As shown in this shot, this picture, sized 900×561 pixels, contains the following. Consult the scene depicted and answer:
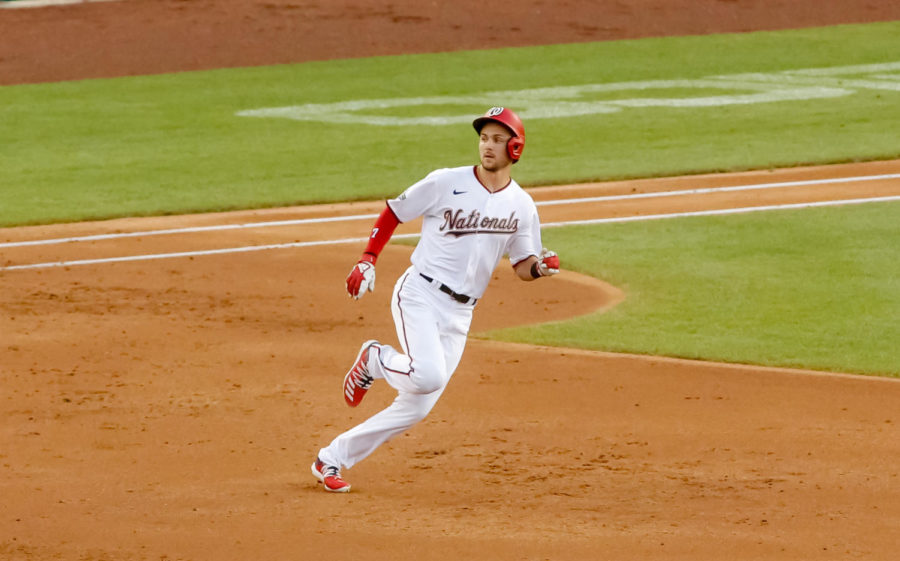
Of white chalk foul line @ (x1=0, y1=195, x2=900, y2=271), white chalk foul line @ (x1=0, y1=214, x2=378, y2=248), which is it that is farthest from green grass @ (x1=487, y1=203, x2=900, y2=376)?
white chalk foul line @ (x1=0, y1=214, x2=378, y2=248)

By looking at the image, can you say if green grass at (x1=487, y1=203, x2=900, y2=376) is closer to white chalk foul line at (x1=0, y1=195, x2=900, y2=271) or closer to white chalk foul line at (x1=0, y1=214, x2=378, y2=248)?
white chalk foul line at (x1=0, y1=195, x2=900, y2=271)

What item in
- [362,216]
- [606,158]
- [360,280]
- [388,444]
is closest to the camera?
[360,280]

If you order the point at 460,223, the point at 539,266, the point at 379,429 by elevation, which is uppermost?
the point at 460,223

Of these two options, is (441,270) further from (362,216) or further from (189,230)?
(362,216)

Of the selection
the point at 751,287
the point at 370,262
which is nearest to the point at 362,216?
the point at 751,287

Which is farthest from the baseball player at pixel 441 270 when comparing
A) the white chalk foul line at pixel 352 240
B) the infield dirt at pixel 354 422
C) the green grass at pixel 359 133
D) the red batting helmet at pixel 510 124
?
the green grass at pixel 359 133

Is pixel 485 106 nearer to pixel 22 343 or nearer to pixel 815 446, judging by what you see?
pixel 22 343
